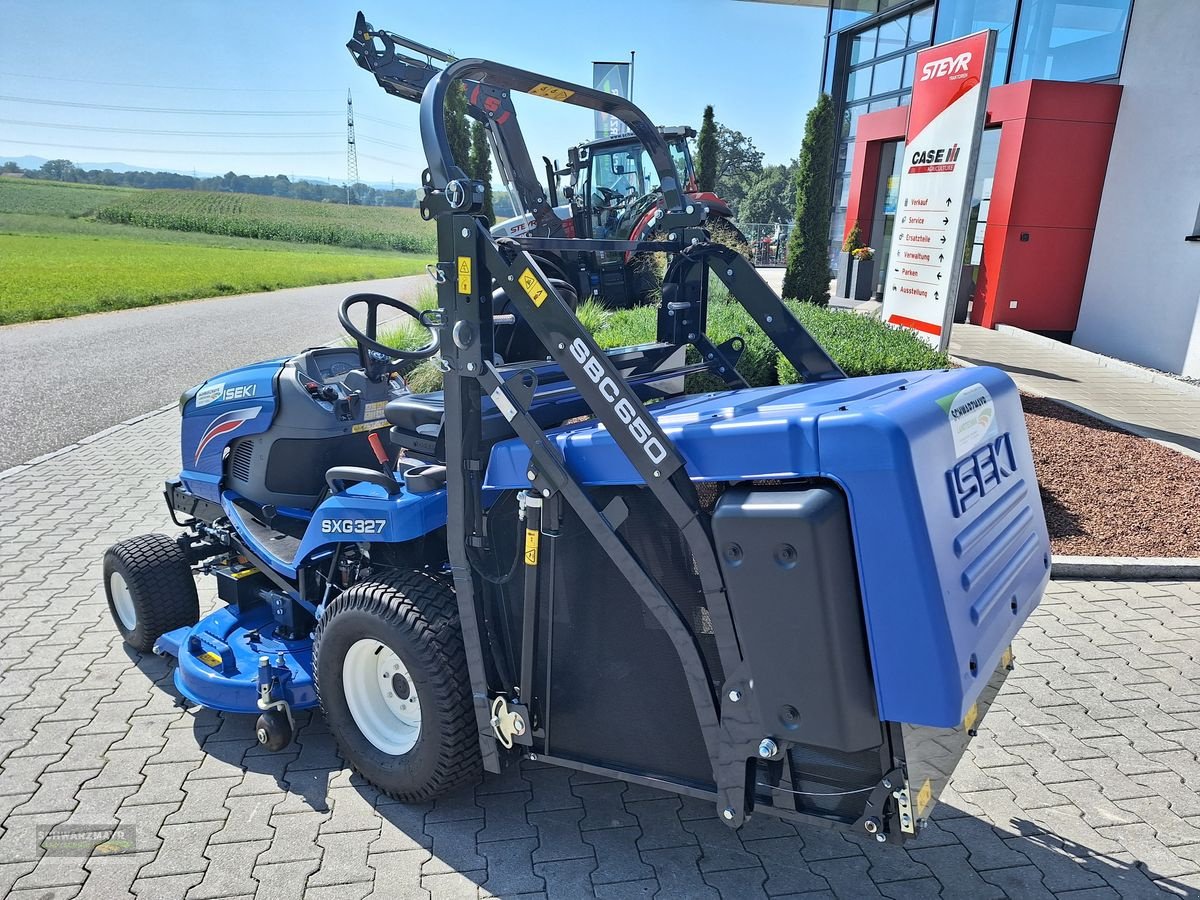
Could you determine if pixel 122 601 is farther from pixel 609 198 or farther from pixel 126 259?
pixel 126 259

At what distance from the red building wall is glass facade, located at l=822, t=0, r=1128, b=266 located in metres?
0.68

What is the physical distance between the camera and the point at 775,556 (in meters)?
1.90

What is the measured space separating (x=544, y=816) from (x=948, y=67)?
8072 millimetres

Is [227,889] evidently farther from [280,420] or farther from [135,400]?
[135,400]

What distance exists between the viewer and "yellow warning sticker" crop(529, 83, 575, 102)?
2.89 meters

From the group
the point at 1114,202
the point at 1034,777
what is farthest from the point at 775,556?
the point at 1114,202


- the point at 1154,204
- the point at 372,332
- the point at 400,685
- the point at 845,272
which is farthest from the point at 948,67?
the point at 845,272

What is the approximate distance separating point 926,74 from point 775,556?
8.28 metres

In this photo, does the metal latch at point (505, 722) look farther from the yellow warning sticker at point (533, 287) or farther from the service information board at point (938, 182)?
the service information board at point (938, 182)

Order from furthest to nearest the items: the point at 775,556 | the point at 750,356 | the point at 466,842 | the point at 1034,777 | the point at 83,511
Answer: the point at 750,356 < the point at 83,511 < the point at 1034,777 < the point at 466,842 < the point at 775,556

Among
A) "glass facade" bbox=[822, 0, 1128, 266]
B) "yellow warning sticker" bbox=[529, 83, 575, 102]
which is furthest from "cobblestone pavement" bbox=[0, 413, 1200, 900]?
"glass facade" bbox=[822, 0, 1128, 266]

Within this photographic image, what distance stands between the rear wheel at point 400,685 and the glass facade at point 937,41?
27.8ft

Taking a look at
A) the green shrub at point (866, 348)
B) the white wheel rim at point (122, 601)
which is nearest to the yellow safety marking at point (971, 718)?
the green shrub at point (866, 348)

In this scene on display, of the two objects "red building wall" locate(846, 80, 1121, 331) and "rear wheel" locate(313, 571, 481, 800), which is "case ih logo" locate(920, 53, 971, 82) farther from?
"rear wheel" locate(313, 571, 481, 800)
